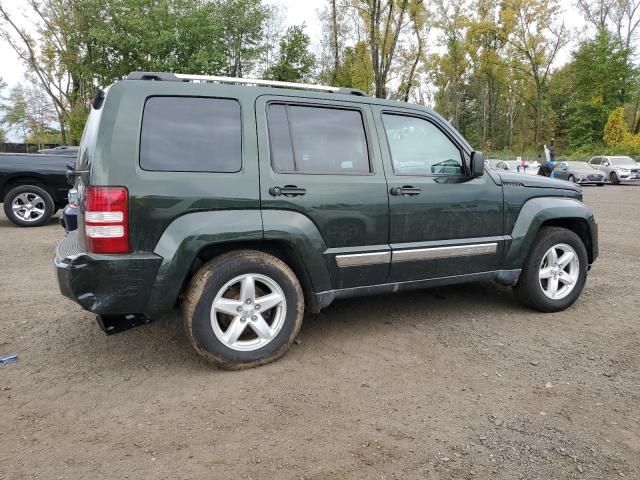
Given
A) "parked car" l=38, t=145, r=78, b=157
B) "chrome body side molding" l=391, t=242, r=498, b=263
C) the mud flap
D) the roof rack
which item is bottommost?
the mud flap

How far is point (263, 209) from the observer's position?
3.12m

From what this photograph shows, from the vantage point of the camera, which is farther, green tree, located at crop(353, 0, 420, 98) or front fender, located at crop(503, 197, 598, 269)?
green tree, located at crop(353, 0, 420, 98)

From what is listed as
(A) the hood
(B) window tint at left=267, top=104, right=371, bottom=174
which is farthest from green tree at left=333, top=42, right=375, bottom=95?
(B) window tint at left=267, top=104, right=371, bottom=174

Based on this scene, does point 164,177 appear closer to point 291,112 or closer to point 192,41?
point 291,112

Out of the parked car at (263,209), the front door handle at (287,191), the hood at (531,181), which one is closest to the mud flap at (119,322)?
the parked car at (263,209)

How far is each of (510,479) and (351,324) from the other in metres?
2.04

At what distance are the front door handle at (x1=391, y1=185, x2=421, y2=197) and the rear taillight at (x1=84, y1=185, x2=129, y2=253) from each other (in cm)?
187

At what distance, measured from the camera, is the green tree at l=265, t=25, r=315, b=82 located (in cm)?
3056

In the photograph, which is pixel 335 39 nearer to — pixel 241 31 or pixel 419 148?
pixel 241 31

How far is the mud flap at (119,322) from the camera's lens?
10.2 feet

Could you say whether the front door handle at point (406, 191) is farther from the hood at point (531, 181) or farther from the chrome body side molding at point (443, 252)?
the hood at point (531, 181)

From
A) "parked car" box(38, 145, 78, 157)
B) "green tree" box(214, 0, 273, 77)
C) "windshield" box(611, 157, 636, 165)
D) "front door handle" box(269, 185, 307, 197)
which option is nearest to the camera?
"front door handle" box(269, 185, 307, 197)

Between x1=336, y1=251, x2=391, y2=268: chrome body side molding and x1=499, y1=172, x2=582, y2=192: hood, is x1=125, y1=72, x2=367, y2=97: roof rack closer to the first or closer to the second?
x1=336, y1=251, x2=391, y2=268: chrome body side molding

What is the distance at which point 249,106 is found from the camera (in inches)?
127
